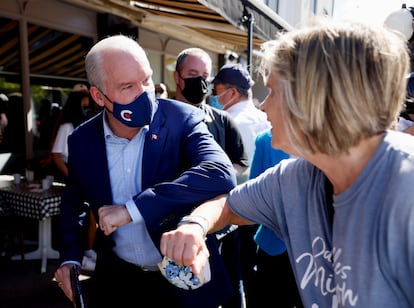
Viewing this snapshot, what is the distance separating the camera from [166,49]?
8008 millimetres

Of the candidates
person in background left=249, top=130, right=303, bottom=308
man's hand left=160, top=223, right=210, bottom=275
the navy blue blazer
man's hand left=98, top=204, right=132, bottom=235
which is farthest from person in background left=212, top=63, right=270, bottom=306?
man's hand left=160, top=223, right=210, bottom=275

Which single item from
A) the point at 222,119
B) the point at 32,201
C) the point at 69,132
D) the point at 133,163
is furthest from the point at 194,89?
the point at 32,201

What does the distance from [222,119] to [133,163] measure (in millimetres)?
1194

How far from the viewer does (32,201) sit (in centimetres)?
374

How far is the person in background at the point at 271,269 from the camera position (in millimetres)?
1872

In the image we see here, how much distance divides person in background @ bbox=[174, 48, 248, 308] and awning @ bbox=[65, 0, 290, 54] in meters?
0.63

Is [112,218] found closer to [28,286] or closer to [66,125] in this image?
Result: [28,286]

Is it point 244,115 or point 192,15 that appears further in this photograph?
point 192,15

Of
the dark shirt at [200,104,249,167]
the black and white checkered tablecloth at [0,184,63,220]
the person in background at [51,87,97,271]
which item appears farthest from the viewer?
the person in background at [51,87,97,271]

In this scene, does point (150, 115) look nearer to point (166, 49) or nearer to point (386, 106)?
point (386, 106)

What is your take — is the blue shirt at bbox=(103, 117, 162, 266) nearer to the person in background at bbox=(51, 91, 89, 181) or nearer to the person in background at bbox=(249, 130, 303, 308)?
the person in background at bbox=(249, 130, 303, 308)

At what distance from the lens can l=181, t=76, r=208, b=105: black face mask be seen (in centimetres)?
273

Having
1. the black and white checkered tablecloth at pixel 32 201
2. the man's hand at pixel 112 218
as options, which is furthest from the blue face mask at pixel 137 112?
the black and white checkered tablecloth at pixel 32 201

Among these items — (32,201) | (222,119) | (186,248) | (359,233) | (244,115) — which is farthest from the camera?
(32,201)
